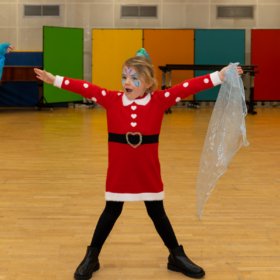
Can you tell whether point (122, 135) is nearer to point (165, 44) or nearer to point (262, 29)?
point (165, 44)

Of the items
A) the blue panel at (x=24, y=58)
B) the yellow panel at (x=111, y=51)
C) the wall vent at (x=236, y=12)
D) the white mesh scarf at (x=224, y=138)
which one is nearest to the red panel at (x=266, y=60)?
the wall vent at (x=236, y=12)

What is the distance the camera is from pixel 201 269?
202cm

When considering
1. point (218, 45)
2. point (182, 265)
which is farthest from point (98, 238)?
point (218, 45)

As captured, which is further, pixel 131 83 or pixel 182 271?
pixel 182 271

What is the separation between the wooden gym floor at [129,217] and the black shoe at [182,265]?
39 mm

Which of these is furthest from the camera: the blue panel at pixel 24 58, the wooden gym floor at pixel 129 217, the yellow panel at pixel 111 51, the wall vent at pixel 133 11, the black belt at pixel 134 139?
the wall vent at pixel 133 11

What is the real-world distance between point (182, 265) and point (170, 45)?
9757 millimetres

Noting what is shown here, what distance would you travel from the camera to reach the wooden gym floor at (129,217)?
212 cm

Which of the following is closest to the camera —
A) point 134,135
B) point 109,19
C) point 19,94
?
point 134,135

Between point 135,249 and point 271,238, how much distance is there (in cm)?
79

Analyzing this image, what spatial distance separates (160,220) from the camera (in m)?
2.04

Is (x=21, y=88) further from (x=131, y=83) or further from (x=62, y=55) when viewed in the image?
(x=131, y=83)

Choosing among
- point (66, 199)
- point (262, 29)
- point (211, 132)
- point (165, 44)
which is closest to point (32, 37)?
point (165, 44)

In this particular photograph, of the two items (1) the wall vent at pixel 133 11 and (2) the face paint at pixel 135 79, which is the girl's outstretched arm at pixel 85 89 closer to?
(2) the face paint at pixel 135 79
